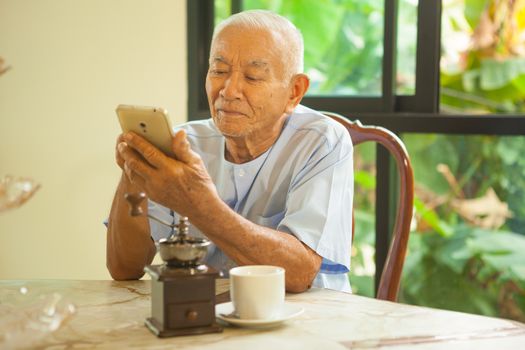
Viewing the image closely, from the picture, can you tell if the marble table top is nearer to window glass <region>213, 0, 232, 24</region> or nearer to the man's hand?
the man's hand

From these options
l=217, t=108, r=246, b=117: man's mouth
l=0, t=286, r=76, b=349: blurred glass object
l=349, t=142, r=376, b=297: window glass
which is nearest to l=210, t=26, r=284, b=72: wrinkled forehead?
l=217, t=108, r=246, b=117: man's mouth

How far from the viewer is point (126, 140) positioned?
1499mm

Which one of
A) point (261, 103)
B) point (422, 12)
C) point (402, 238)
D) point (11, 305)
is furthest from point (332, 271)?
point (422, 12)

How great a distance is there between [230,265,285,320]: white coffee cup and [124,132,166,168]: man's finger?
11.7 inches

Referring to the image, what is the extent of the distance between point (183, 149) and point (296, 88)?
58 centimetres

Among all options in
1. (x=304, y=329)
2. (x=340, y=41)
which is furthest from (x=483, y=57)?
(x=304, y=329)

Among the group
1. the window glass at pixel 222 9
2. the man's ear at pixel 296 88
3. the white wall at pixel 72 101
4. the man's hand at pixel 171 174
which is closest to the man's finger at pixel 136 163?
the man's hand at pixel 171 174

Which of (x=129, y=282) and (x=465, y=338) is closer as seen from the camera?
(x=465, y=338)

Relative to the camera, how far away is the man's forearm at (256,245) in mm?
1604

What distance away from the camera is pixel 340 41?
313cm

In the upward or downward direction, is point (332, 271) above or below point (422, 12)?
below

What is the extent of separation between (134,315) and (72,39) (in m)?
1.79

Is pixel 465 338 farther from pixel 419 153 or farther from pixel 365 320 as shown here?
pixel 419 153

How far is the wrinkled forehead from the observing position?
188 cm
